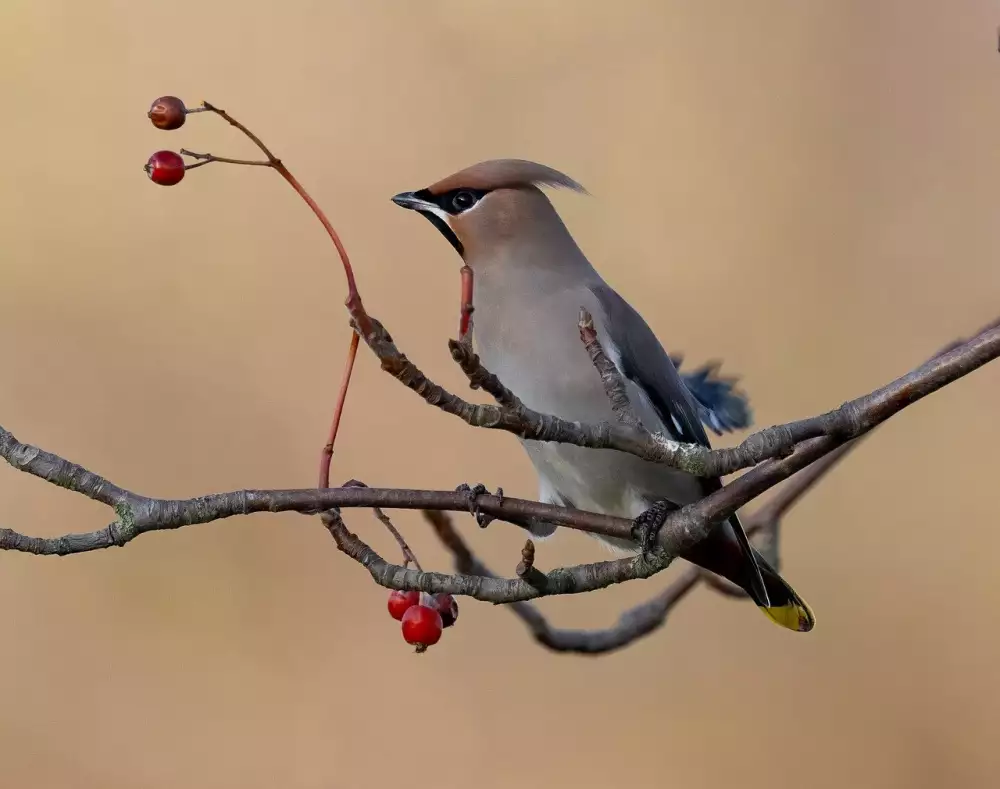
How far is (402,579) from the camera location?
126 cm

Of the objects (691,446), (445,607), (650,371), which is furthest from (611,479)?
(691,446)

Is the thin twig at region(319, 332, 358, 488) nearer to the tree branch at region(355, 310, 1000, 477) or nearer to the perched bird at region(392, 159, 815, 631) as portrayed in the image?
the tree branch at region(355, 310, 1000, 477)

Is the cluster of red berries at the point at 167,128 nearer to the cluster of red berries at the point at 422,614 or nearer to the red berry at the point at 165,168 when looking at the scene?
the red berry at the point at 165,168

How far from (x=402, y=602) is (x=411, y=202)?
1.97ft

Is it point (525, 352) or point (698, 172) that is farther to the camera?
point (698, 172)

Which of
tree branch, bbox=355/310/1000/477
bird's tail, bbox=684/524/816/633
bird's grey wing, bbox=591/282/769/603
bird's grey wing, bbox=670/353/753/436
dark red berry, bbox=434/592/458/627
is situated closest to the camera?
tree branch, bbox=355/310/1000/477

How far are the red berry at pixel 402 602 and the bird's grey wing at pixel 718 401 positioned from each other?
0.67m

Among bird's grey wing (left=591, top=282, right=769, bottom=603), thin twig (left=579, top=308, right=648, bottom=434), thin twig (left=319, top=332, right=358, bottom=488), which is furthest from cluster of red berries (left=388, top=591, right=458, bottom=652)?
bird's grey wing (left=591, top=282, right=769, bottom=603)

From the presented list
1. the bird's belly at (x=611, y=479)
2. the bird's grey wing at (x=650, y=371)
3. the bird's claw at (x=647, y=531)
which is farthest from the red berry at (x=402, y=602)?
the bird's grey wing at (x=650, y=371)

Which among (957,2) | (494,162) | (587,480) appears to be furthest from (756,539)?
(957,2)

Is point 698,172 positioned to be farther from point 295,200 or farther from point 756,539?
point 756,539

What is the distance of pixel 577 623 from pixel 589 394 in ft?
3.87

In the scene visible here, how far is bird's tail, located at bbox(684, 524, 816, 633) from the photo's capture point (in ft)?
5.41

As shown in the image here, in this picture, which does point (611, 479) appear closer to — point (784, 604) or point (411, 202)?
point (784, 604)
